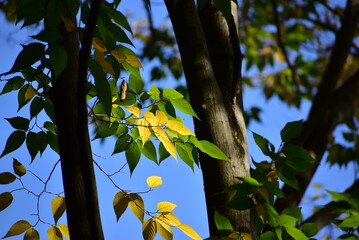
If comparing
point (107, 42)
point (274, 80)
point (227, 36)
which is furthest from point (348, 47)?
point (274, 80)

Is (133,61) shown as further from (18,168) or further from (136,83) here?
(18,168)

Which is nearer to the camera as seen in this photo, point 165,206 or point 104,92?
point 104,92

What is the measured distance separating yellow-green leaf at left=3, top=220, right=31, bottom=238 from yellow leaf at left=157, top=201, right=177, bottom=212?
1.04ft

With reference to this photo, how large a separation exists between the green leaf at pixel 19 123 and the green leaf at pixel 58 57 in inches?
12.7

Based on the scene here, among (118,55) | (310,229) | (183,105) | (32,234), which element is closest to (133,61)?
(118,55)

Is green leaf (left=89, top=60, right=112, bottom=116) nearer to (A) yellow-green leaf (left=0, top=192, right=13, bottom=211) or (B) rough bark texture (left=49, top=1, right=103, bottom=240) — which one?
(B) rough bark texture (left=49, top=1, right=103, bottom=240)

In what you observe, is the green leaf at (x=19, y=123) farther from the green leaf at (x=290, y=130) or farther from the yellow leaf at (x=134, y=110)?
the green leaf at (x=290, y=130)

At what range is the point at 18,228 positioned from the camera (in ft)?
3.21

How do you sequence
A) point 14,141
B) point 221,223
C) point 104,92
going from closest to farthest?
point 104,92 → point 221,223 → point 14,141

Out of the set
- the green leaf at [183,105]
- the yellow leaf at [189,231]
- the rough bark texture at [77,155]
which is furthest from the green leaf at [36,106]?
the yellow leaf at [189,231]

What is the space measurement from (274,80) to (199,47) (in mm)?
4254

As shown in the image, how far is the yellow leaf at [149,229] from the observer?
960 mm

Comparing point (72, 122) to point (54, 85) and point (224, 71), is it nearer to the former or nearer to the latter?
point (54, 85)

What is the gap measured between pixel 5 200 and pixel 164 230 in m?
0.37
